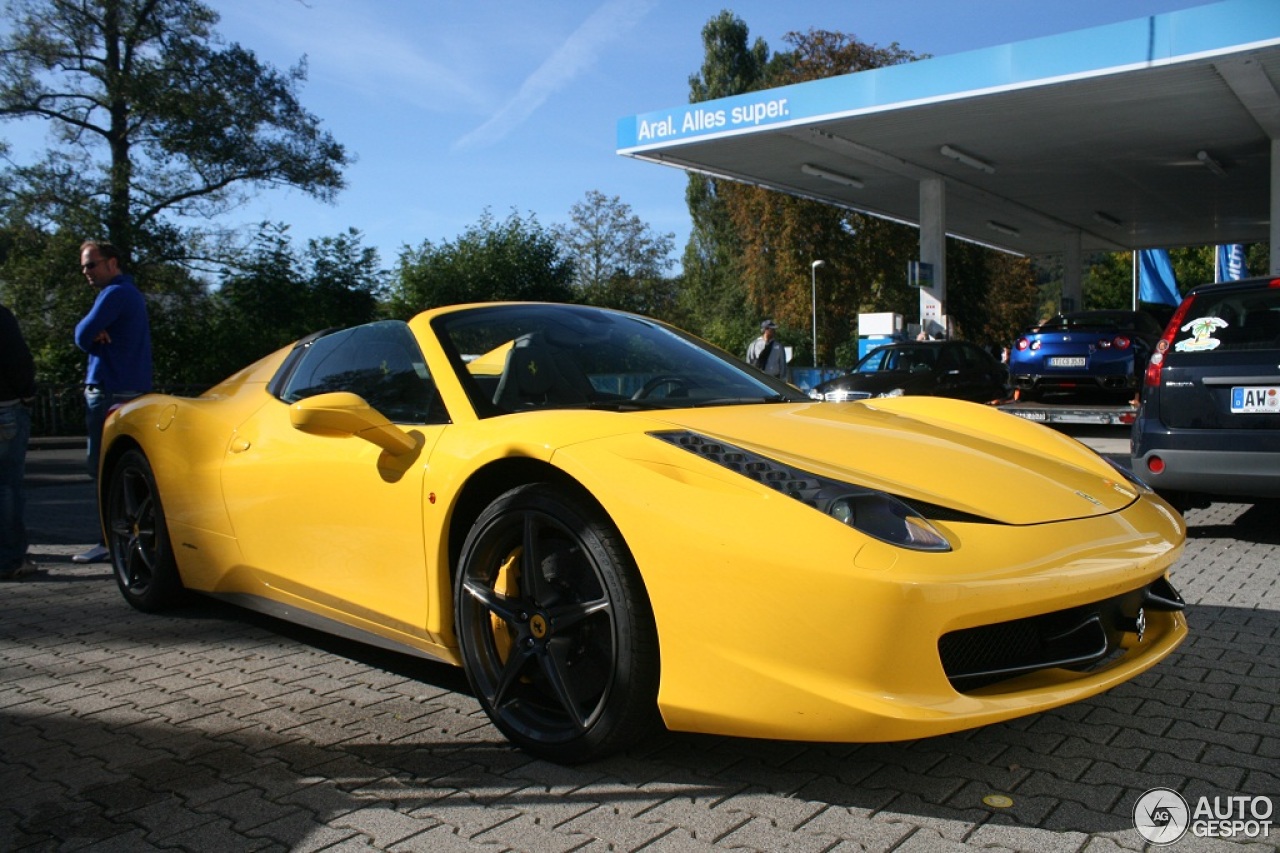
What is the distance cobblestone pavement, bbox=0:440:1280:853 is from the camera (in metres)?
→ 2.32

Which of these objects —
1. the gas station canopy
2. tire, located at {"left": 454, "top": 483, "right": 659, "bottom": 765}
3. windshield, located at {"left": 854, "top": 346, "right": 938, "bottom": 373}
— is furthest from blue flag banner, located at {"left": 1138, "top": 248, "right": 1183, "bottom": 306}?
tire, located at {"left": 454, "top": 483, "right": 659, "bottom": 765}

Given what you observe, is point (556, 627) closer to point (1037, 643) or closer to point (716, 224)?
point (1037, 643)

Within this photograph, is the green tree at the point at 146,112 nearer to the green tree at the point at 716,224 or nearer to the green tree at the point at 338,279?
the green tree at the point at 338,279

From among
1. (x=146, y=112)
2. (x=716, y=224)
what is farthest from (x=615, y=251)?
(x=146, y=112)

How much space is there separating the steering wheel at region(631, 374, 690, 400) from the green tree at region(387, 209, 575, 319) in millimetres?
30620

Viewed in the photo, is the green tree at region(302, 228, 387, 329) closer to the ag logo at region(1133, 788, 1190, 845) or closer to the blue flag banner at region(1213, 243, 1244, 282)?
the ag logo at region(1133, 788, 1190, 845)

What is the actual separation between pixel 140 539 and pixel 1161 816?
4.00 metres

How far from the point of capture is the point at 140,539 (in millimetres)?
4551

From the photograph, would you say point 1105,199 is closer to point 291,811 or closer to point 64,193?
point 64,193

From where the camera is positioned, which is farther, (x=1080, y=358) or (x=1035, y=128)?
(x=1035, y=128)

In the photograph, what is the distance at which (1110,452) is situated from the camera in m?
9.86

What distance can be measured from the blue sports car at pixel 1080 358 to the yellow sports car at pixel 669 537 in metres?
8.42

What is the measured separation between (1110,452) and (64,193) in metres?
22.0

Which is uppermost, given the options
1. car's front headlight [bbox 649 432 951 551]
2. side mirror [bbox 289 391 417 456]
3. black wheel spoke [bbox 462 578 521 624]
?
side mirror [bbox 289 391 417 456]
